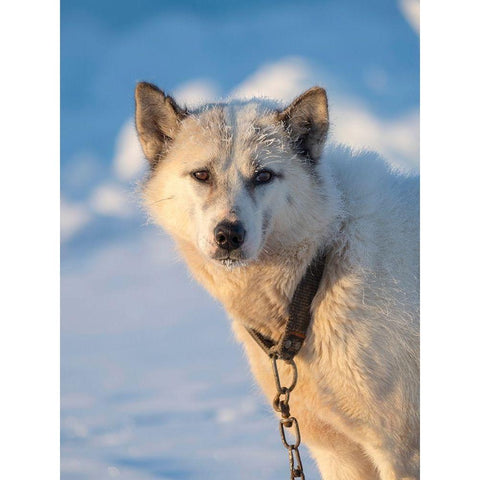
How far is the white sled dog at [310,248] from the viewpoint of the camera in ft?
11.0

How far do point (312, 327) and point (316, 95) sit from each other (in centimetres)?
93

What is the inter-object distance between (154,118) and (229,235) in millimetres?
740

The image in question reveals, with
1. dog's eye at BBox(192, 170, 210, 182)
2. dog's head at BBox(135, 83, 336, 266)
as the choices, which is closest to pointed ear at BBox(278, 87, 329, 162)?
dog's head at BBox(135, 83, 336, 266)

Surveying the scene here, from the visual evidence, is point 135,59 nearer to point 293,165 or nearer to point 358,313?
point 293,165

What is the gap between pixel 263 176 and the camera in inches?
131

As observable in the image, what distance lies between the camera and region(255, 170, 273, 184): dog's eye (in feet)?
10.8

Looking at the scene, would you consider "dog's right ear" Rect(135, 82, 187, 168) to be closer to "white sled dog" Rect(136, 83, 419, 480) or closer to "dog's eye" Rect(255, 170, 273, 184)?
"white sled dog" Rect(136, 83, 419, 480)

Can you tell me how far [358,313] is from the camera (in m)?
3.38

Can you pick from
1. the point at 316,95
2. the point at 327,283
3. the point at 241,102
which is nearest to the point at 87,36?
the point at 241,102
